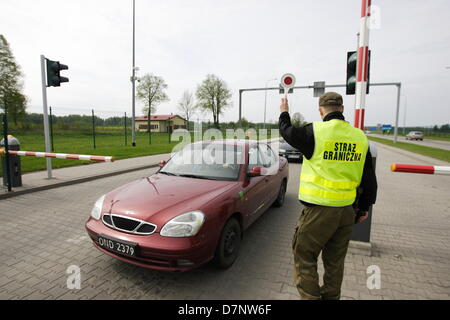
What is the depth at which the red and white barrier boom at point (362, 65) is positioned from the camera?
135 inches

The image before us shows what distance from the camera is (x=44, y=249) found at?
139 inches

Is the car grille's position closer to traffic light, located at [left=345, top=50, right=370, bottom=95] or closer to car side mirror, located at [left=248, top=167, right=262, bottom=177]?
car side mirror, located at [left=248, top=167, right=262, bottom=177]

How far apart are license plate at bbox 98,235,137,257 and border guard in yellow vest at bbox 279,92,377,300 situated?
1613mm

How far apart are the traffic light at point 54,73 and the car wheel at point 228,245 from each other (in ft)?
23.1

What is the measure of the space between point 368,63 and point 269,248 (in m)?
2.95

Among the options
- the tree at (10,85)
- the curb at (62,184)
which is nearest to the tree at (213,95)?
the tree at (10,85)

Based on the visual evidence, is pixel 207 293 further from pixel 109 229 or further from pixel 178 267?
pixel 109 229

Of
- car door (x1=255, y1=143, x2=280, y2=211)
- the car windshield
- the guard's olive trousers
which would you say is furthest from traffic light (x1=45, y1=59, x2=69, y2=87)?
the guard's olive trousers

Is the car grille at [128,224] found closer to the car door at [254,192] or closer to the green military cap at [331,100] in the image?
the car door at [254,192]

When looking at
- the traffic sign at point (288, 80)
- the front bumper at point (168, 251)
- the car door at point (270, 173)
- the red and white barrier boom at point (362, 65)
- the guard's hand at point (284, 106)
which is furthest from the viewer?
the car door at point (270, 173)

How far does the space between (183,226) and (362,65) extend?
10.5 feet

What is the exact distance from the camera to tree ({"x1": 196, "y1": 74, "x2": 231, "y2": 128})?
50938 mm

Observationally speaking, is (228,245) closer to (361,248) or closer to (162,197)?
(162,197)

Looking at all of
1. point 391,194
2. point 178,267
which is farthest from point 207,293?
point 391,194
